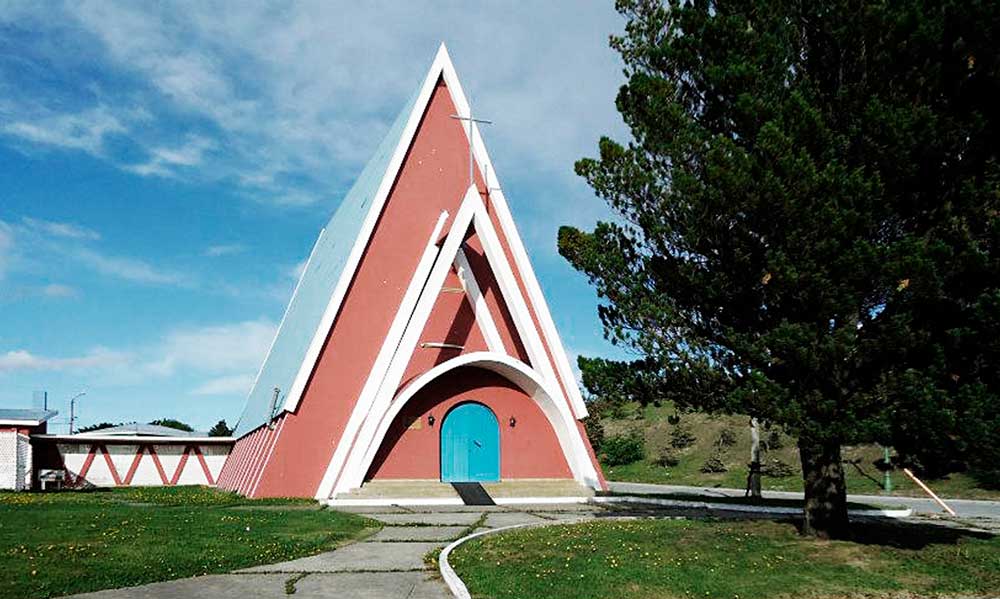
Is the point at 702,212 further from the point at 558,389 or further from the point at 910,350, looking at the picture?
the point at 558,389

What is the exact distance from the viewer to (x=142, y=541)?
13008 mm

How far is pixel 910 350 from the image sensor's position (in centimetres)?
1160

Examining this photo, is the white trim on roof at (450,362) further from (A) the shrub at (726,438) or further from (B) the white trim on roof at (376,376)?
(A) the shrub at (726,438)

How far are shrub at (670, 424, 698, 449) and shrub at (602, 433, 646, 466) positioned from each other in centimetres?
213

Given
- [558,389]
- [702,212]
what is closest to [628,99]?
[702,212]

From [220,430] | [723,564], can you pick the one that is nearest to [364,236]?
[723,564]

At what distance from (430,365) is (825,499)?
14081 mm

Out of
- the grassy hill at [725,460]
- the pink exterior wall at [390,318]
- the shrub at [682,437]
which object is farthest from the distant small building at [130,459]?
the shrub at [682,437]

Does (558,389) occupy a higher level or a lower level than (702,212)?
lower

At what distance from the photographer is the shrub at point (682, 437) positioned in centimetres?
5319

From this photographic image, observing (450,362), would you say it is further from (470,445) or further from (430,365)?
(470,445)

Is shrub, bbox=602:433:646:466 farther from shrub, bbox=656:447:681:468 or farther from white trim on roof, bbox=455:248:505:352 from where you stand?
white trim on roof, bbox=455:248:505:352

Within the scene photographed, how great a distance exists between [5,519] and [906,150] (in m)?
17.2

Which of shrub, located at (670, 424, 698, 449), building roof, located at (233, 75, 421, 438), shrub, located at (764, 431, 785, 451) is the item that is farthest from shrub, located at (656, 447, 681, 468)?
building roof, located at (233, 75, 421, 438)
